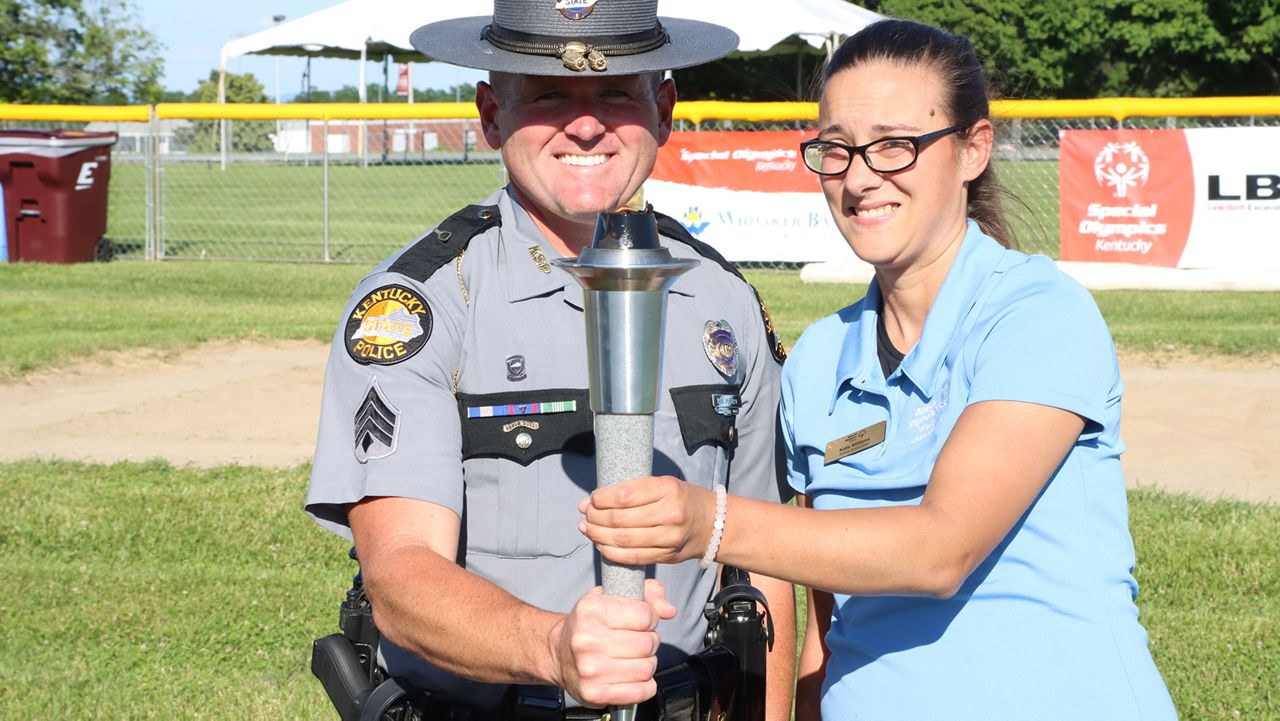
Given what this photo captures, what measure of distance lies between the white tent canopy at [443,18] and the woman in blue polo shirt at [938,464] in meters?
22.3

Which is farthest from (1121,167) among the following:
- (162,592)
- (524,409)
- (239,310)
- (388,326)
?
(388,326)

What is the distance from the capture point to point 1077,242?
1411 centimetres

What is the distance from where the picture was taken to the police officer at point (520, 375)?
241 centimetres

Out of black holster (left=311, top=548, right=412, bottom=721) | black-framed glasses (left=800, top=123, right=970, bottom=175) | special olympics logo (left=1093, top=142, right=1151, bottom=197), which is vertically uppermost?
special olympics logo (left=1093, top=142, right=1151, bottom=197)

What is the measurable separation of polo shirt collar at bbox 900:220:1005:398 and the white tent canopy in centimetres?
2245

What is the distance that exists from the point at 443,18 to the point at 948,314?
23.6 metres

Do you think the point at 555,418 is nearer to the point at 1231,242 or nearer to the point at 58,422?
the point at 58,422

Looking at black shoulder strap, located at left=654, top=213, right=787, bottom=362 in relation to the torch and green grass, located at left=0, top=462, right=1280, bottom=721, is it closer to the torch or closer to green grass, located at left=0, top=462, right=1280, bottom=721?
the torch

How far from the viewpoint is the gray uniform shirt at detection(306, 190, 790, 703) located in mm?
2447

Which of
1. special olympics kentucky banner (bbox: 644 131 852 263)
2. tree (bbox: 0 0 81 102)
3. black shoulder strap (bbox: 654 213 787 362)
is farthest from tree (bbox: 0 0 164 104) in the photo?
black shoulder strap (bbox: 654 213 787 362)

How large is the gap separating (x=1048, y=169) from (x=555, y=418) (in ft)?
43.5

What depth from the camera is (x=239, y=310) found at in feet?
41.2

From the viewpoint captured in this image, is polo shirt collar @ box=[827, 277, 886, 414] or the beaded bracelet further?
polo shirt collar @ box=[827, 277, 886, 414]

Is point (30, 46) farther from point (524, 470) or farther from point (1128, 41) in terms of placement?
point (1128, 41)
